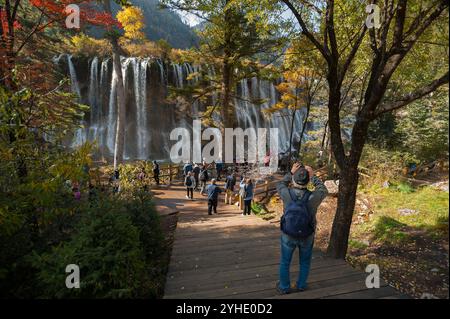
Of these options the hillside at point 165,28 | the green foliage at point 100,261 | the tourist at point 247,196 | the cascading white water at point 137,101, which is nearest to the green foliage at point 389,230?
the tourist at point 247,196

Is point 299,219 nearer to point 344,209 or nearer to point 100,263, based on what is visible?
point 344,209

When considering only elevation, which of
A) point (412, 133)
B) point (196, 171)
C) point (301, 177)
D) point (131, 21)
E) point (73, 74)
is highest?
point (131, 21)

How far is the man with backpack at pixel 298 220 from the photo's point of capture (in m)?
3.32

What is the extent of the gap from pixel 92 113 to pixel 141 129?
199 inches

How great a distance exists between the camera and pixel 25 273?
3996 mm

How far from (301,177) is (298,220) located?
526mm

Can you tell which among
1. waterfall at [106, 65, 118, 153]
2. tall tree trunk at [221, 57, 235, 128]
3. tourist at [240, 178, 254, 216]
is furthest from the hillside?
tourist at [240, 178, 254, 216]

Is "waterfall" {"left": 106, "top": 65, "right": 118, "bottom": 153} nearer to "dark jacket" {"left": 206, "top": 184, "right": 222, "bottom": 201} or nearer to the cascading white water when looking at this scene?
the cascading white water

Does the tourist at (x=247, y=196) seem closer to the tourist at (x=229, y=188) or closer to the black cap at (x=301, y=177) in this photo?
the tourist at (x=229, y=188)

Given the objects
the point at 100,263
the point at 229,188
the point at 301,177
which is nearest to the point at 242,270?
the point at 301,177

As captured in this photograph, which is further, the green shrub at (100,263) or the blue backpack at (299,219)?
the blue backpack at (299,219)

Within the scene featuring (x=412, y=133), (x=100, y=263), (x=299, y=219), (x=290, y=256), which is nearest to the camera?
(x=100, y=263)

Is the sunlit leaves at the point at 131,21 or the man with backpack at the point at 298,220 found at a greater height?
the sunlit leaves at the point at 131,21

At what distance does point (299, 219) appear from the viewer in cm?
330
